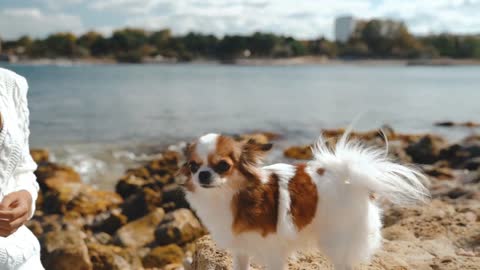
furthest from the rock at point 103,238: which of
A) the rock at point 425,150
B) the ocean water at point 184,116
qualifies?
the rock at point 425,150

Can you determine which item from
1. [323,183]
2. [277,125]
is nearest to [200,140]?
[323,183]

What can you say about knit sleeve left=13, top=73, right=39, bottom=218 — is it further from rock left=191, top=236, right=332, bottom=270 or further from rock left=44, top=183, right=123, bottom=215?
rock left=44, top=183, right=123, bottom=215

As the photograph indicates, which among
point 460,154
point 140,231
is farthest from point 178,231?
point 460,154

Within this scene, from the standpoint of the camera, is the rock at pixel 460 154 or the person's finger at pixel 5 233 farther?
the rock at pixel 460 154

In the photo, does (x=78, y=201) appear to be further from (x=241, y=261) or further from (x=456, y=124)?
(x=456, y=124)

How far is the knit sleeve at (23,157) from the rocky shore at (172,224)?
1.42 m

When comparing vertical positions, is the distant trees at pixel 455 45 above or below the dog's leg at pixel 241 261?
below

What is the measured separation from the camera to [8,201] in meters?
2.21

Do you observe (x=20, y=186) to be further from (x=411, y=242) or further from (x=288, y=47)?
(x=288, y=47)

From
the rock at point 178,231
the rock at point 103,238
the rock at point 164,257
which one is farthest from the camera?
the rock at point 103,238

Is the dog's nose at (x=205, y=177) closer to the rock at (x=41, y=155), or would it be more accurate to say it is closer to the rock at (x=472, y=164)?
the rock at (x=472, y=164)

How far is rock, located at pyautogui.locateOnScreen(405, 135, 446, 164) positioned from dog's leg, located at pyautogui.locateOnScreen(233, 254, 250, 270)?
43.2 feet

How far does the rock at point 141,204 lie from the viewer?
34.4 feet

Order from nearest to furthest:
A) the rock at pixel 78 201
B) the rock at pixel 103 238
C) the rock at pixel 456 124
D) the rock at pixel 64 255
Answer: the rock at pixel 64 255 → the rock at pixel 103 238 → the rock at pixel 78 201 → the rock at pixel 456 124
